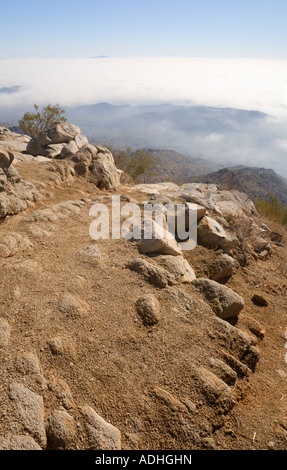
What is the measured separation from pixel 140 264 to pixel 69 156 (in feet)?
32.9

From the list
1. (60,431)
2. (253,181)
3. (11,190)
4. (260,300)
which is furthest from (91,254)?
(253,181)

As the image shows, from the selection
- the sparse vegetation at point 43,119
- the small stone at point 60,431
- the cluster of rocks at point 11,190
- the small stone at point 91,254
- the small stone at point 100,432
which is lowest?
the small stone at point 100,432

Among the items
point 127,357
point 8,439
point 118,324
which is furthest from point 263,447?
point 8,439

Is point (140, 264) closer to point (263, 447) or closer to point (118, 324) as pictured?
point (118, 324)

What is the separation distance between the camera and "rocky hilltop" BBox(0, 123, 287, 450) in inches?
169

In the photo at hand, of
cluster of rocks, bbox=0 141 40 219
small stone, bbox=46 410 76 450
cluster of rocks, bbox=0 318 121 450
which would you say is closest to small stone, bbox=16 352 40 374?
cluster of rocks, bbox=0 318 121 450

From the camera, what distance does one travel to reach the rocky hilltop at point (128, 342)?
430cm

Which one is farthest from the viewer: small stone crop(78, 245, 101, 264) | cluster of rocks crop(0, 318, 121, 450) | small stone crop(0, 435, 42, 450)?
small stone crop(78, 245, 101, 264)

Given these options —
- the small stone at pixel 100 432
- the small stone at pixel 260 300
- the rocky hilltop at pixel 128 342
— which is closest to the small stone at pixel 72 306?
the rocky hilltop at pixel 128 342

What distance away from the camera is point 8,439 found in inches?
145

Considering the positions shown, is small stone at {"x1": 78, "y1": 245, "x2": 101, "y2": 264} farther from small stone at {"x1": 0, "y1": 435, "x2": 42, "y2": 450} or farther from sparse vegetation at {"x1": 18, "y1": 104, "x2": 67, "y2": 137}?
sparse vegetation at {"x1": 18, "y1": 104, "x2": 67, "y2": 137}

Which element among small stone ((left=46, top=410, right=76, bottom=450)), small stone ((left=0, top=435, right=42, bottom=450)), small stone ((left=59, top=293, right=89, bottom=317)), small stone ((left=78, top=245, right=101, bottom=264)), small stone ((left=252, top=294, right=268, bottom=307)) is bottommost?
small stone ((left=252, top=294, right=268, bottom=307))

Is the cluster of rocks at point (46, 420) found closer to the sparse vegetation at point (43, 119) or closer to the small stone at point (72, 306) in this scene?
the small stone at point (72, 306)

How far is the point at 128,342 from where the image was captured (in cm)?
545
